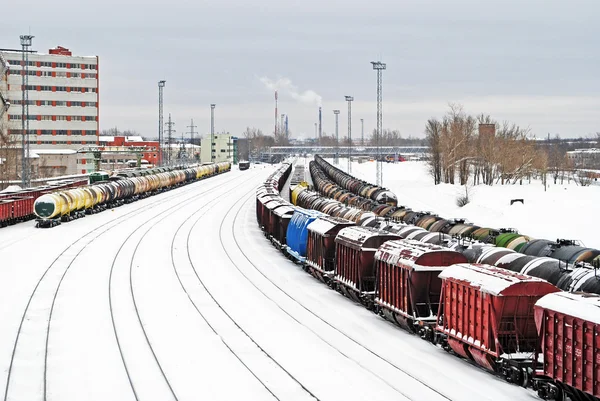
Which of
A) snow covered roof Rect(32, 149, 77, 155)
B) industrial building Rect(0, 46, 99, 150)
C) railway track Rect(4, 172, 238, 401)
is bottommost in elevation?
railway track Rect(4, 172, 238, 401)

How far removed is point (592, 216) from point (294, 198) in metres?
26.2

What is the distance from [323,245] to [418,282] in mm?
11272

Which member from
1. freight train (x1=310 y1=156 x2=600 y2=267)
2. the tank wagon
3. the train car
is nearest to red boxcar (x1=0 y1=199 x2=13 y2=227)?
the train car

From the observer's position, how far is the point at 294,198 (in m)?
73.8

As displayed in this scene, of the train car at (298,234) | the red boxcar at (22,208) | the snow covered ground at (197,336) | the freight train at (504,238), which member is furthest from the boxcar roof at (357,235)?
the red boxcar at (22,208)

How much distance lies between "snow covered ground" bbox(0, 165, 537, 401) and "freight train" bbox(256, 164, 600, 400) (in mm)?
692

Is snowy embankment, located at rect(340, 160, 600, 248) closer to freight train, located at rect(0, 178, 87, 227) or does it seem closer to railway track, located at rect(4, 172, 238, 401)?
railway track, located at rect(4, 172, 238, 401)

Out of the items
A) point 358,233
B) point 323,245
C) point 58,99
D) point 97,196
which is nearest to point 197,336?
point 358,233

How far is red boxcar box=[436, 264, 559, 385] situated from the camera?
20.0m

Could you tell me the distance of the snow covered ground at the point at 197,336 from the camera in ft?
66.5

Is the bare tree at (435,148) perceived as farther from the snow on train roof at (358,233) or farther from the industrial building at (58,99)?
the snow on train roof at (358,233)

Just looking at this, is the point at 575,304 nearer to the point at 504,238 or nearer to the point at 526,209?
the point at 504,238

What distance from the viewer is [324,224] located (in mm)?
37406

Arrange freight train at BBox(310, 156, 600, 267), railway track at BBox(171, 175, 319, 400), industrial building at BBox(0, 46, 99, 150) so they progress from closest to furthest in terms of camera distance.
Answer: railway track at BBox(171, 175, 319, 400) < freight train at BBox(310, 156, 600, 267) < industrial building at BBox(0, 46, 99, 150)
